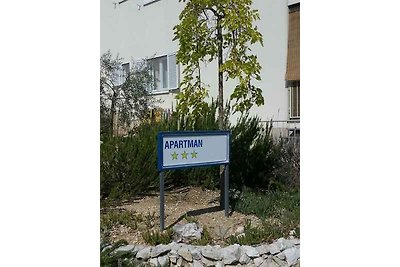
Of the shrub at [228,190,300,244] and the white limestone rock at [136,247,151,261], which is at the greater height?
the shrub at [228,190,300,244]

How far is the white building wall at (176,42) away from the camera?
3.52m

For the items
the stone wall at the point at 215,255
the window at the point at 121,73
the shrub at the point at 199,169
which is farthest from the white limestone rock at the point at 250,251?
the window at the point at 121,73

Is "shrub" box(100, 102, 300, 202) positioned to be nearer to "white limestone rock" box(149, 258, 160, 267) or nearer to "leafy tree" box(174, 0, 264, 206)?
"leafy tree" box(174, 0, 264, 206)

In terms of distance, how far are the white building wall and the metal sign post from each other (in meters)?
0.47

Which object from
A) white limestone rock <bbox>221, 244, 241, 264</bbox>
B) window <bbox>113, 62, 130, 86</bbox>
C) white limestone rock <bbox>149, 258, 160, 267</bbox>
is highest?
window <bbox>113, 62, 130, 86</bbox>

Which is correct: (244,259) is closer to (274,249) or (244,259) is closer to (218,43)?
(274,249)

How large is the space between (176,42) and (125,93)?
0.87m

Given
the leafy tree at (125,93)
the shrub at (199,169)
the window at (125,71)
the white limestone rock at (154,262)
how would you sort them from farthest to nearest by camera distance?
the window at (125,71), the leafy tree at (125,93), the shrub at (199,169), the white limestone rock at (154,262)

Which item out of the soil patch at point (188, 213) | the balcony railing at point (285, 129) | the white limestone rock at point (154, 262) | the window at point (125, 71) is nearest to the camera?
the white limestone rock at point (154, 262)

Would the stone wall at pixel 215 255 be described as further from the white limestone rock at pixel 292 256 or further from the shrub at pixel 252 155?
the shrub at pixel 252 155

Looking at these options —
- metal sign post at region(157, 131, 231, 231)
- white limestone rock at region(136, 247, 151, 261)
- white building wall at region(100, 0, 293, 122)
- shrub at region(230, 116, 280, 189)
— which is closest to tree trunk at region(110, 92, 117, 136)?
white building wall at region(100, 0, 293, 122)

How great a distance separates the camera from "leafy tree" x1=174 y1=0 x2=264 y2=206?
301 cm

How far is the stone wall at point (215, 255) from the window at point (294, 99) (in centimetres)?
147
